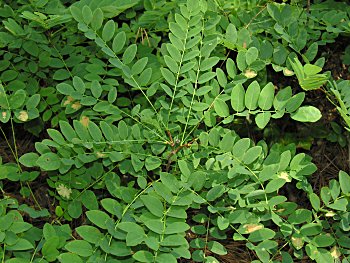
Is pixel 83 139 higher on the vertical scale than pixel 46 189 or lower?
higher

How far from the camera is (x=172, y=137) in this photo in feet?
6.84

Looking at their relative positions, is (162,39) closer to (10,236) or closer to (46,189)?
(46,189)

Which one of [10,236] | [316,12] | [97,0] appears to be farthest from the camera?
[316,12]

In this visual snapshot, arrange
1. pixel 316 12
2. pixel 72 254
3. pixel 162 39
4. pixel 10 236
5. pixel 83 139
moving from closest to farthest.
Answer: pixel 72 254
pixel 10 236
pixel 83 139
pixel 316 12
pixel 162 39

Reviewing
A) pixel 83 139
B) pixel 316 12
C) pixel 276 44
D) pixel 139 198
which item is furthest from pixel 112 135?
pixel 316 12

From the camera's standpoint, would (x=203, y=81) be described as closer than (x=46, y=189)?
Yes

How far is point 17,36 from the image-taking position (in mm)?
2312

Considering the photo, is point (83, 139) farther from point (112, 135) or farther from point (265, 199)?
point (265, 199)

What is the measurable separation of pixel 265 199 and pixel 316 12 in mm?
953

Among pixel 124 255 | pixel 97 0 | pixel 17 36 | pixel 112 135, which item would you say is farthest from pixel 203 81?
pixel 17 36

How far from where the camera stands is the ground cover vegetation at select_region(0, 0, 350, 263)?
1.84 m

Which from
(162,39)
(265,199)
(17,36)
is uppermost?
(17,36)

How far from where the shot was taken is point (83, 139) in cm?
199

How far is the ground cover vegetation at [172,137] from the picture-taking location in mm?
1836
